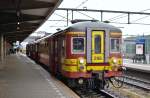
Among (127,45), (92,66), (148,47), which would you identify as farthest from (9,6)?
(127,45)

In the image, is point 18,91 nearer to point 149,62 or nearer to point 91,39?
point 91,39

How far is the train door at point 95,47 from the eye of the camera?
16.5 metres

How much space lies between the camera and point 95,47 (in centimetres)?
1670

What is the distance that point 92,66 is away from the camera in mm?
16484

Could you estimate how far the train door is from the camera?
54.2ft

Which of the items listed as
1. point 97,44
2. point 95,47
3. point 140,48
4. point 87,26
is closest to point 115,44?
point 97,44

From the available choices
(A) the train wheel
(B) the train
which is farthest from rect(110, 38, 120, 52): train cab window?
(A) the train wheel

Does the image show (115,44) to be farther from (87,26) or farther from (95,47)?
(87,26)

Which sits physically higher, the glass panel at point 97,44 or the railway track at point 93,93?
the glass panel at point 97,44

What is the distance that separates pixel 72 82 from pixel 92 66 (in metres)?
1.18

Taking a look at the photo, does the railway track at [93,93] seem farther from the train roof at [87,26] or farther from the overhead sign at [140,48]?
the overhead sign at [140,48]

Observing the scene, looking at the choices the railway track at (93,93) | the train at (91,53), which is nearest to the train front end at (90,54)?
the train at (91,53)

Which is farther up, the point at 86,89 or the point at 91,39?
the point at 91,39

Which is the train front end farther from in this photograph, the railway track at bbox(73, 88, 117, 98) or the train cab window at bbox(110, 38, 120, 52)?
the railway track at bbox(73, 88, 117, 98)
